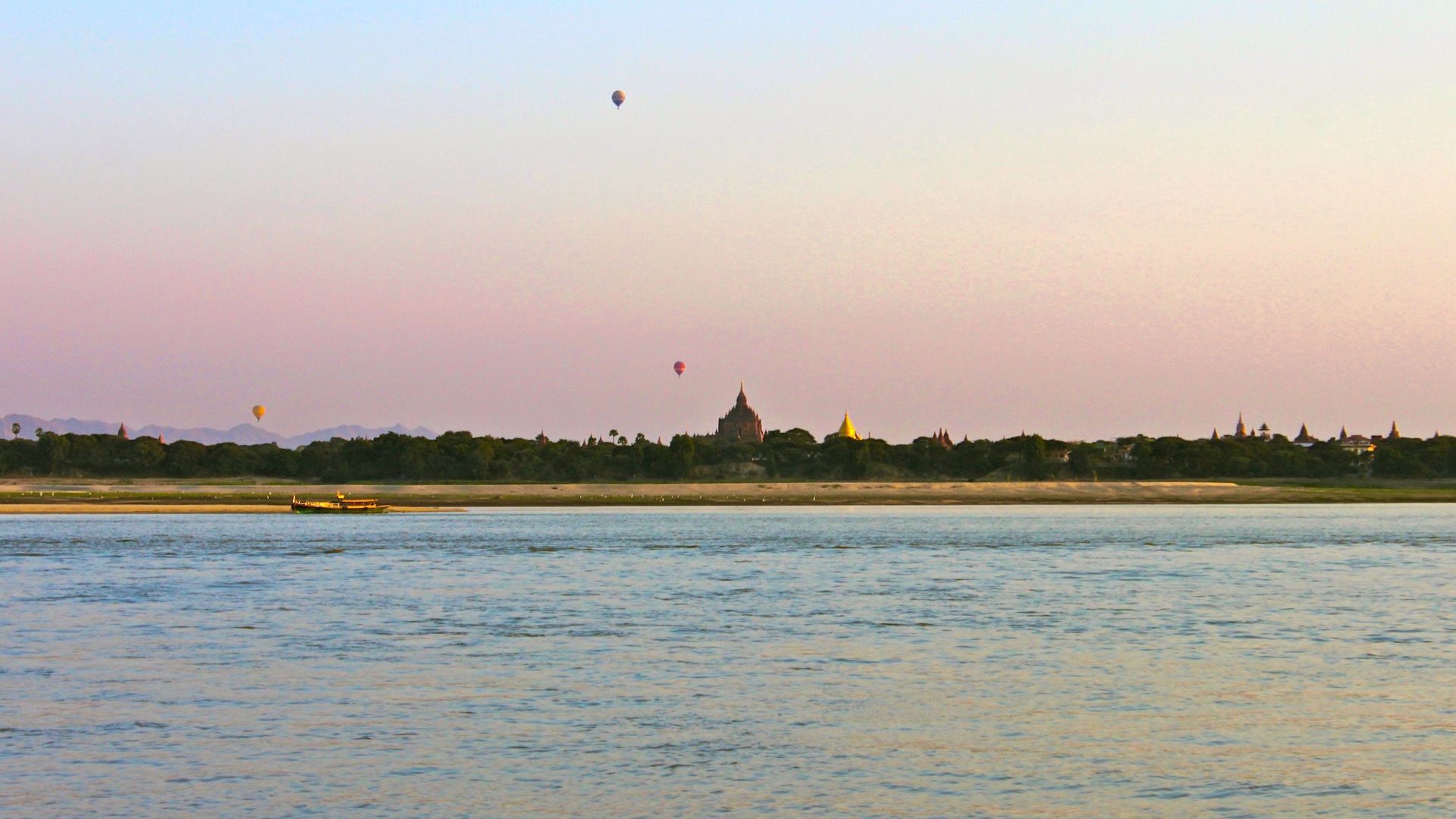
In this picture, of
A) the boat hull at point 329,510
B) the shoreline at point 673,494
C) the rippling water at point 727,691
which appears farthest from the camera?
the shoreline at point 673,494

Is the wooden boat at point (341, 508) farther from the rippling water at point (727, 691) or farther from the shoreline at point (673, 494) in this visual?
the rippling water at point (727, 691)

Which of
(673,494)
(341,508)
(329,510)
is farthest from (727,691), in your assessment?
(673,494)

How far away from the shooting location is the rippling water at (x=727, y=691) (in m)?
15.9

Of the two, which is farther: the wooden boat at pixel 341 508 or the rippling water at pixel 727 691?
the wooden boat at pixel 341 508

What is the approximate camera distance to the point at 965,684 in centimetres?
2339

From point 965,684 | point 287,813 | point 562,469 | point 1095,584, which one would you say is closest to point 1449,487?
point 562,469

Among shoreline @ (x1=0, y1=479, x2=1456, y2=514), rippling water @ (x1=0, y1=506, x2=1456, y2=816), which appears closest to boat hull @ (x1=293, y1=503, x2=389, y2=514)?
shoreline @ (x1=0, y1=479, x2=1456, y2=514)

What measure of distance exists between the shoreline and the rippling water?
80176 mm

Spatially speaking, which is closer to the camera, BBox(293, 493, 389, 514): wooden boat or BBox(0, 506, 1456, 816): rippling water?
BBox(0, 506, 1456, 816): rippling water

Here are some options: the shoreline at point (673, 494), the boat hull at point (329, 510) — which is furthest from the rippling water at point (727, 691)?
the shoreline at point (673, 494)

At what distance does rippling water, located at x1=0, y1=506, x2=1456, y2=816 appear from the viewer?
1587 cm

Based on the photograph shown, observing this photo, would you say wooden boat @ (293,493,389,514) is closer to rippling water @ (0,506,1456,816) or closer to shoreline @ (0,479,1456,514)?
shoreline @ (0,479,1456,514)

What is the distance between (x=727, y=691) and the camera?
2261cm

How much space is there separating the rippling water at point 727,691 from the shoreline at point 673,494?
→ 263 feet
